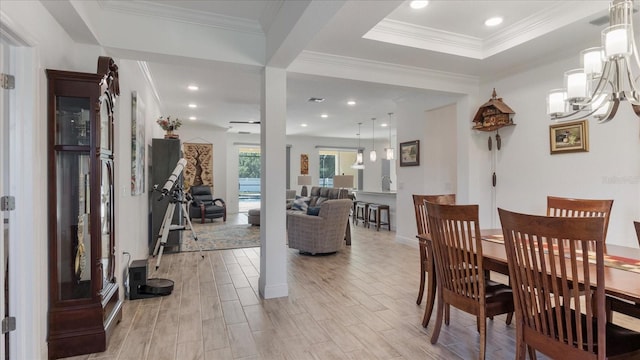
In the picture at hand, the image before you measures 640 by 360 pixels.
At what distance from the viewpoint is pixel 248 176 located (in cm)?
1162

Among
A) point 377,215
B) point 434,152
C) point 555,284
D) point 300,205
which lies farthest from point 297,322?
point 377,215

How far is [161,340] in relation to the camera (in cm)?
248

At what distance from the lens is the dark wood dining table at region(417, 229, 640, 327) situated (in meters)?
1.43

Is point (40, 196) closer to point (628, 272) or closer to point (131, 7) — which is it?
point (131, 7)

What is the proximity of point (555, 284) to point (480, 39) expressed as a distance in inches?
115

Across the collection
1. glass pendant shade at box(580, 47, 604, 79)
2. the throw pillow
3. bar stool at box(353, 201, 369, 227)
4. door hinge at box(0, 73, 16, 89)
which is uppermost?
glass pendant shade at box(580, 47, 604, 79)

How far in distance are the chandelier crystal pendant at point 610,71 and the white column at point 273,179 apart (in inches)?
91.3

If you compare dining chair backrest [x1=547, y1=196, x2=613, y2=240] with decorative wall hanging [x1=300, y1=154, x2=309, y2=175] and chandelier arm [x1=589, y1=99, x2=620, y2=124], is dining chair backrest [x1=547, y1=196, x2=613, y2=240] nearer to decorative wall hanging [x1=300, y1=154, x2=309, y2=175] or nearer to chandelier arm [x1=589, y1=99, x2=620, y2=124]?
chandelier arm [x1=589, y1=99, x2=620, y2=124]

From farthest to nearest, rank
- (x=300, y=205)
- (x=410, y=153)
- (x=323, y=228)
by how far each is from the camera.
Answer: (x=300, y=205) < (x=410, y=153) < (x=323, y=228)

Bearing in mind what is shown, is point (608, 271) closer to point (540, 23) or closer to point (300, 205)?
point (540, 23)

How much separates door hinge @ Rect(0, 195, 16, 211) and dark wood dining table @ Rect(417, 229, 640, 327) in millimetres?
2712

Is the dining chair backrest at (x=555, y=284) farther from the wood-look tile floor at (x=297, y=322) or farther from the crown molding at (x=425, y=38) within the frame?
the crown molding at (x=425, y=38)

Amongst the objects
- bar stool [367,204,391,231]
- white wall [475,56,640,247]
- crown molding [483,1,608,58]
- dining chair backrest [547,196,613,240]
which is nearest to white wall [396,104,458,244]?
white wall [475,56,640,247]

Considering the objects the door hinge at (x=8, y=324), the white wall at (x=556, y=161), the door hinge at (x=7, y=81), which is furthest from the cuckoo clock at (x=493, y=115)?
the door hinge at (x=8, y=324)
